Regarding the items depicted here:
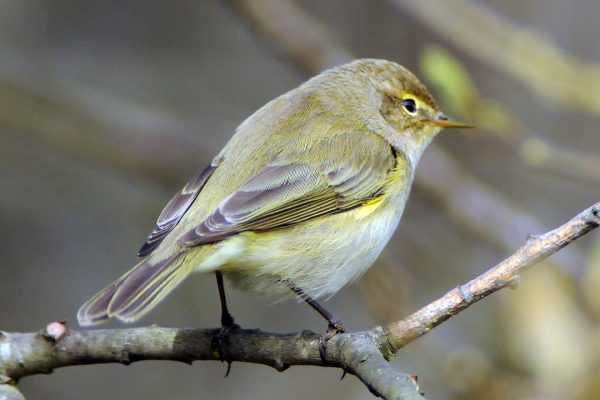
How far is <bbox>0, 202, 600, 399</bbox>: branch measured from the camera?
9.69ft

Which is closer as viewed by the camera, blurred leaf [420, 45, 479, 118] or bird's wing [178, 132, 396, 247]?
bird's wing [178, 132, 396, 247]

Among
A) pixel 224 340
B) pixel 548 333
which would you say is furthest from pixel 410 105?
pixel 224 340

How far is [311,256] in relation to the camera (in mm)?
4039

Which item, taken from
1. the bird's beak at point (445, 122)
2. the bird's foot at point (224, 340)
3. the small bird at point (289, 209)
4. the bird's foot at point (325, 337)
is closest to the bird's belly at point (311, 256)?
the small bird at point (289, 209)

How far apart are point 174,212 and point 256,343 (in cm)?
83

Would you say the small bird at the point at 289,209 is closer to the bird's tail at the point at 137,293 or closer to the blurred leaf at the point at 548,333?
the bird's tail at the point at 137,293

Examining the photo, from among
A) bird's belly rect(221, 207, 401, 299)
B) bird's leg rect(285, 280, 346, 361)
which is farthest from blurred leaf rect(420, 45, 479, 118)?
bird's leg rect(285, 280, 346, 361)

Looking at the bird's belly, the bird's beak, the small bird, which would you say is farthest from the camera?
the bird's beak

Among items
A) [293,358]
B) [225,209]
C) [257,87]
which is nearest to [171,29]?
[257,87]

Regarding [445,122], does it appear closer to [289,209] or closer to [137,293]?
[289,209]

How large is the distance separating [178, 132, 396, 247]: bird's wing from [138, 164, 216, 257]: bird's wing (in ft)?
Result: 0.78

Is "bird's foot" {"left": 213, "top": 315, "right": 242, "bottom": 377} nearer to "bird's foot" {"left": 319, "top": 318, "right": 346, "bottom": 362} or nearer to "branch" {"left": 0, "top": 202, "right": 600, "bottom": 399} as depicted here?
"branch" {"left": 0, "top": 202, "right": 600, "bottom": 399}

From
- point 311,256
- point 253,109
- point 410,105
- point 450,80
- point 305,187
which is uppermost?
point 253,109

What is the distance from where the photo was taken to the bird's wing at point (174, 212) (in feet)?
12.8
